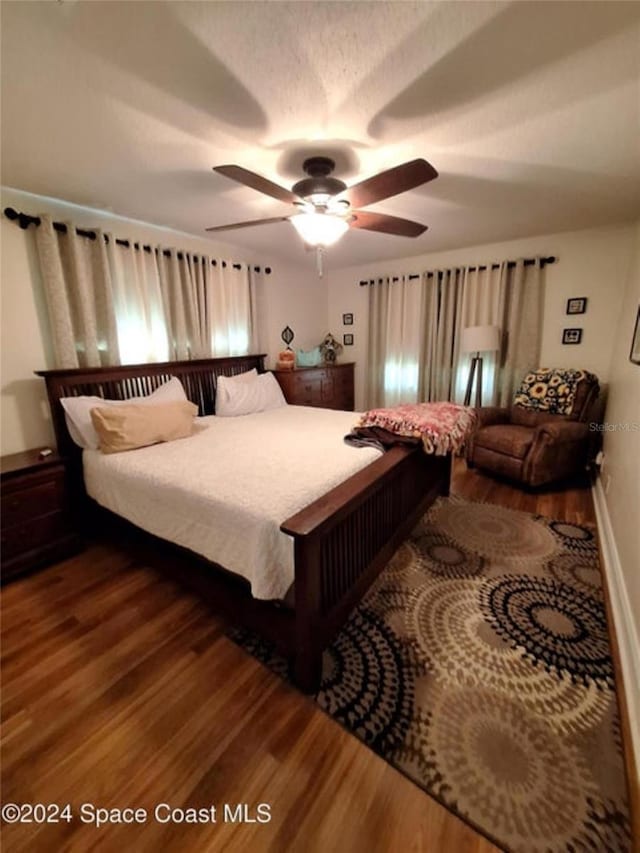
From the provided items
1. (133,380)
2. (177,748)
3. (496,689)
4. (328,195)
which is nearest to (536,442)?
(496,689)

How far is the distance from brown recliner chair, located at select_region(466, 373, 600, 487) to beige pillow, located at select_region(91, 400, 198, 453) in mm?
2741

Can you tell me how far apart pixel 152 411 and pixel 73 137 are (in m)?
1.49

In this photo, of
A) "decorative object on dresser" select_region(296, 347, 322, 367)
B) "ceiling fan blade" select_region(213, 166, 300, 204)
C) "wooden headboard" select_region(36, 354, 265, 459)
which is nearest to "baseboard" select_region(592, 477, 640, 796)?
"ceiling fan blade" select_region(213, 166, 300, 204)

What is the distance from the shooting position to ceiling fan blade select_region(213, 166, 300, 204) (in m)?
1.48

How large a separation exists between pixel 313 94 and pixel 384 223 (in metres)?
0.92

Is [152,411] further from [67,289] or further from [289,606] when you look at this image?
[289,606]

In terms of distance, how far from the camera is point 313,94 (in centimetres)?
138

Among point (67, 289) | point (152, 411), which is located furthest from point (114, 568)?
point (67, 289)

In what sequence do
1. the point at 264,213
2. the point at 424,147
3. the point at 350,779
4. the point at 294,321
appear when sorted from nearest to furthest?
the point at 350,779, the point at 424,147, the point at 264,213, the point at 294,321

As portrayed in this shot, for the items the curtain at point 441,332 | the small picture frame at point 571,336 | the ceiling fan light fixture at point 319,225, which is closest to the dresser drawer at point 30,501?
the ceiling fan light fixture at point 319,225

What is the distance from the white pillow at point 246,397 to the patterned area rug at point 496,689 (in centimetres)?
196

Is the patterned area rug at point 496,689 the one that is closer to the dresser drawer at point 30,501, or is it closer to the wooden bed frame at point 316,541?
the wooden bed frame at point 316,541

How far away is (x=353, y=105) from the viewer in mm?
1454

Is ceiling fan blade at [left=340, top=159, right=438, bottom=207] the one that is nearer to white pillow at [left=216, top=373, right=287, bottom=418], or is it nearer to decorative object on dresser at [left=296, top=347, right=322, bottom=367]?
white pillow at [left=216, top=373, right=287, bottom=418]
